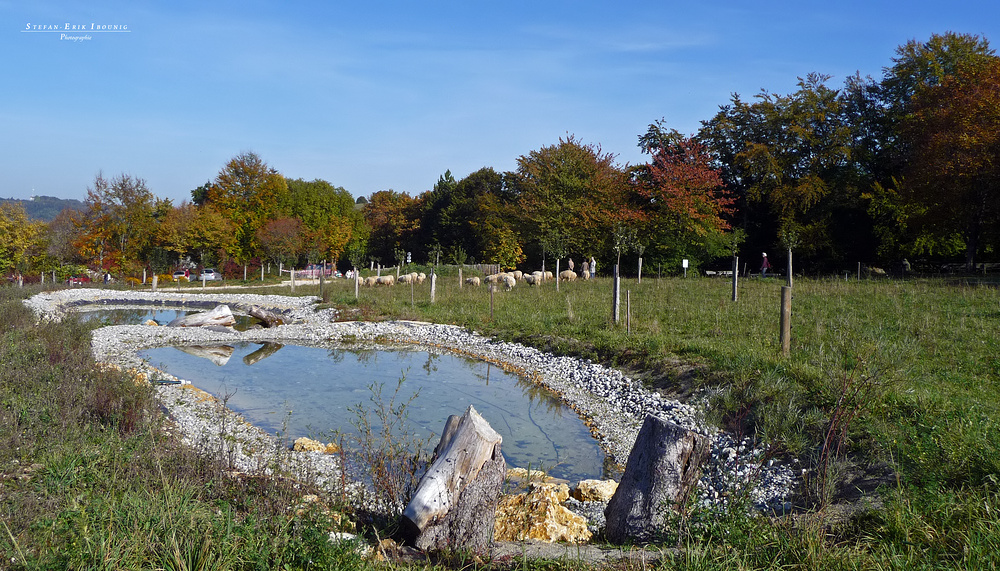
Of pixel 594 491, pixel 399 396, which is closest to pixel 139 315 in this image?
pixel 399 396

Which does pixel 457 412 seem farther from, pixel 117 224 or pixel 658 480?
pixel 117 224

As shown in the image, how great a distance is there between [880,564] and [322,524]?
10.8 feet

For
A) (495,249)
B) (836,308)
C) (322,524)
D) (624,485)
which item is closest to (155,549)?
(322,524)

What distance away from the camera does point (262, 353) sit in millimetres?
16547

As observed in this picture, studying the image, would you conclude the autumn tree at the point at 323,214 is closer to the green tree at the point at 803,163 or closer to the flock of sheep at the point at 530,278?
the flock of sheep at the point at 530,278

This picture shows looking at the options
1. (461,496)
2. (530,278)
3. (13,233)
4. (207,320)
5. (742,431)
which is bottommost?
(742,431)

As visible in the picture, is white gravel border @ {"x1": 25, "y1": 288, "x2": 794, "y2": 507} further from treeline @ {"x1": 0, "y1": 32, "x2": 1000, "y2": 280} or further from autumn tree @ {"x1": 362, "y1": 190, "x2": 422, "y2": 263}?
autumn tree @ {"x1": 362, "y1": 190, "x2": 422, "y2": 263}

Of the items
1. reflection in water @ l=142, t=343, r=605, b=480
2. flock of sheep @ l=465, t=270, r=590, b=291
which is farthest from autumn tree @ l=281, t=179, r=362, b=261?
reflection in water @ l=142, t=343, r=605, b=480

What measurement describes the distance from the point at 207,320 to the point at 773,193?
1080 inches

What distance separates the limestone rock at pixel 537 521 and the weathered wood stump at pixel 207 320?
17895 mm

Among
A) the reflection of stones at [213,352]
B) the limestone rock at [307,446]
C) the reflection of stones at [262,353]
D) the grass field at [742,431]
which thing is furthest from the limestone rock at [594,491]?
the reflection of stones at [213,352]

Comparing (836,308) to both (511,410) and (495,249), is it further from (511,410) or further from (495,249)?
(495,249)

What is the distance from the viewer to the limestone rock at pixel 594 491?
21.2 ft

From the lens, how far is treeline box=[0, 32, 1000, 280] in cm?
2575
